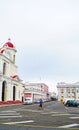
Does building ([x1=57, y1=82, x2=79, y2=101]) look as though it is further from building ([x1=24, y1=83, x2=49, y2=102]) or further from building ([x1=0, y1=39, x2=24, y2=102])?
building ([x1=0, y1=39, x2=24, y2=102])

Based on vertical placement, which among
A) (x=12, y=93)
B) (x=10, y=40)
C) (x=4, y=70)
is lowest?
(x=12, y=93)

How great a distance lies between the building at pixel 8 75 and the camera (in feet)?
193

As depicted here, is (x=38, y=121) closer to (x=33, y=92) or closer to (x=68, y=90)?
(x=33, y=92)

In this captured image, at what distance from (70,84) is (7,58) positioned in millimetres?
95765

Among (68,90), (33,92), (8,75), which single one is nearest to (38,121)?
(8,75)

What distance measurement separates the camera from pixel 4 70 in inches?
2467

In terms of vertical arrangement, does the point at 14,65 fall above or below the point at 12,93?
above

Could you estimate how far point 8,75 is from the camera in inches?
2539

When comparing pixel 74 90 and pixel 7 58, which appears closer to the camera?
pixel 7 58

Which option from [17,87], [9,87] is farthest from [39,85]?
[9,87]

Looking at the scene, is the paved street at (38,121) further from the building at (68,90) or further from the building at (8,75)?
the building at (68,90)

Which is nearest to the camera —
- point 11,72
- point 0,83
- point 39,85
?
point 0,83

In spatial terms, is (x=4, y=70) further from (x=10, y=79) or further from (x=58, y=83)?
(x=58, y=83)

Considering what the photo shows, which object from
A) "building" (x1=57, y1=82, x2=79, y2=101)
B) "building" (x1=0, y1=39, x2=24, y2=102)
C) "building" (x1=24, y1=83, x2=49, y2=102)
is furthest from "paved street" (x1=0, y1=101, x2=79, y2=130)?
"building" (x1=57, y1=82, x2=79, y2=101)
